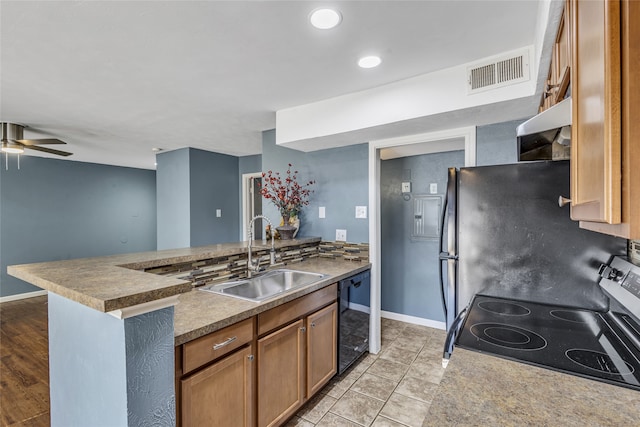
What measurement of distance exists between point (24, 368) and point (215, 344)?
8.67ft

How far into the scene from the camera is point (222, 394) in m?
1.36

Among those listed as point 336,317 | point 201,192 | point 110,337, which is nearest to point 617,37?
point 110,337

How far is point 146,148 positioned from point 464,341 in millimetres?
4761

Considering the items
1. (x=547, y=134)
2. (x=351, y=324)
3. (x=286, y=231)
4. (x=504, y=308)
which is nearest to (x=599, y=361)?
(x=504, y=308)

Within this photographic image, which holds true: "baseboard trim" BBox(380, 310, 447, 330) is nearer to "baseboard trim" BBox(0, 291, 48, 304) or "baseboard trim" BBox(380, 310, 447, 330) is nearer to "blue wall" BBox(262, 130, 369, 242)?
"blue wall" BBox(262, 130, 369, 242)

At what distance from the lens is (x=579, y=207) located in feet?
2.65

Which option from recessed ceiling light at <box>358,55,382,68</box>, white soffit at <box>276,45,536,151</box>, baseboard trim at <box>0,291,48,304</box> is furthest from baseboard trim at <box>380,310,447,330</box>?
baseboard trim at <box>0,291,48,304</box>

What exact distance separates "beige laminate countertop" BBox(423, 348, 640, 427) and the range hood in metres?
0.72

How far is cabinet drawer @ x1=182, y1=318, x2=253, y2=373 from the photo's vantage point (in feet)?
3.97

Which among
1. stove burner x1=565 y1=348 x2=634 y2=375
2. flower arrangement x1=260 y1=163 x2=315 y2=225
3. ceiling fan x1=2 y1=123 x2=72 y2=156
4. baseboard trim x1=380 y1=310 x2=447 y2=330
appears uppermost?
ceiling fan x1=2 y1=123 x2=72 y2=156

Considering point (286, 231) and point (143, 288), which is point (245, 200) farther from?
point (143, 288)

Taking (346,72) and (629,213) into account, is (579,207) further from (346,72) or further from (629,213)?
(346,72)

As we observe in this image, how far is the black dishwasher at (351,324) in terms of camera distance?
2.29m

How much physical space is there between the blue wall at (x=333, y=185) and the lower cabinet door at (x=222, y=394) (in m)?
1.64
